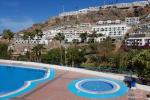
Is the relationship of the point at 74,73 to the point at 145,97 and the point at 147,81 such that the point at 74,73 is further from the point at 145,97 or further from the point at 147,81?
the point at 145,97

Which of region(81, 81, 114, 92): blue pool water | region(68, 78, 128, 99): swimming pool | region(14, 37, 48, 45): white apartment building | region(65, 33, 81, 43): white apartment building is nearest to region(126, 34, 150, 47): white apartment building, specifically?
region(65, 33, 81, 43): white apartment building

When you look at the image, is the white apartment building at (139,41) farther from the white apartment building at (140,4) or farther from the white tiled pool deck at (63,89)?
the white apartment building at (140,4)

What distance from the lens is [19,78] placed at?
32438 mm

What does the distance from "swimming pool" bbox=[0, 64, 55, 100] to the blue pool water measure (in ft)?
16.4

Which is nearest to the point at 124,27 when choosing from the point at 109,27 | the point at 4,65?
the point at 109,27

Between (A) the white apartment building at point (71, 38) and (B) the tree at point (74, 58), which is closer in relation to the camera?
(B) the tree at point (74, 58)

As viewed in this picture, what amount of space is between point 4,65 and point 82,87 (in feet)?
62.2

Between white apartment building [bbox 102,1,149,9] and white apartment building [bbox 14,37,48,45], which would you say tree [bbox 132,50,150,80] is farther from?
white apartment building [bbox 102,1,149,9]

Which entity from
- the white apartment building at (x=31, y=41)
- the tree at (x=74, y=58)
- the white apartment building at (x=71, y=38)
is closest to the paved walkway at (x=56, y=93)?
the tree at (x=74, y=58)

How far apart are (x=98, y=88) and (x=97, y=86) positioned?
788mm

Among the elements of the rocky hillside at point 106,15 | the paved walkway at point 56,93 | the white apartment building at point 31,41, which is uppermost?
the rocky hillside at point 106,15

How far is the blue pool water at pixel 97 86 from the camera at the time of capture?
2605cm

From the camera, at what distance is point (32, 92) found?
2386 centimetres

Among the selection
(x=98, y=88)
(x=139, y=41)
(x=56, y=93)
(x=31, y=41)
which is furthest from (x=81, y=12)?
(x=56, y=93)
